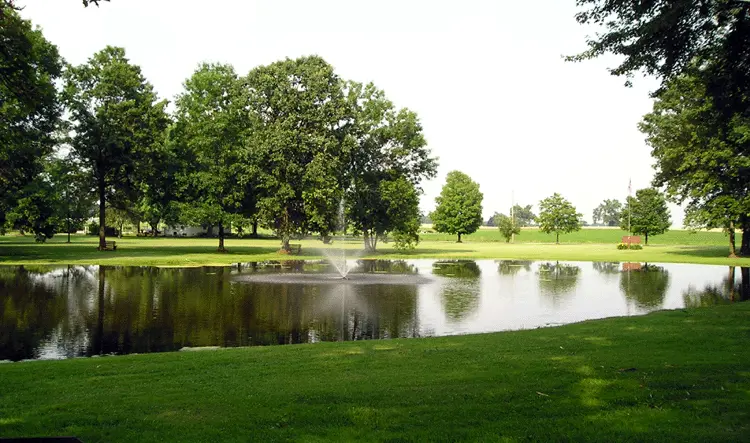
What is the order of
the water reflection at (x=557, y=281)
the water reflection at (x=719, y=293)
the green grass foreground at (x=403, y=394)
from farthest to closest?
the water reflection at (x=557, y=281) → the water reflection at (x=719, y=293) → the green grass foreground at (x=403, y=394)

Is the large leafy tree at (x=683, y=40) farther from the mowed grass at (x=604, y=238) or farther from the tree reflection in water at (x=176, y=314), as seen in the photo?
the mowed grass at (x=604, y=238)

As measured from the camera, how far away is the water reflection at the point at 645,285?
25270 mm

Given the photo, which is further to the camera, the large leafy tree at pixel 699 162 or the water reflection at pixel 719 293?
the large leafy tree at pixel 699 162

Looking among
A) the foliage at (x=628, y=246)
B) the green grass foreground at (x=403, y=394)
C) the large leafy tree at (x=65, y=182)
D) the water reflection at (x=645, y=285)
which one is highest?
the large leafy tree at (x=65, y=182)

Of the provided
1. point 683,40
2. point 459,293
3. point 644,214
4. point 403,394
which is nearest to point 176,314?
point 459,293

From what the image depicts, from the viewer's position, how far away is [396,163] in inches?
2635

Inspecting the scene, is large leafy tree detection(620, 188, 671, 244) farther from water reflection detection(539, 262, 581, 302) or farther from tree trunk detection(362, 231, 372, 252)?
water reflection detection(539, 262, 581, 302)

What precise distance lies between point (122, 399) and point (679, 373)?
8.33 m

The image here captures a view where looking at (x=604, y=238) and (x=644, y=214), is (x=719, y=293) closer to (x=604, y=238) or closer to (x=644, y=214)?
(x=644, y=214)

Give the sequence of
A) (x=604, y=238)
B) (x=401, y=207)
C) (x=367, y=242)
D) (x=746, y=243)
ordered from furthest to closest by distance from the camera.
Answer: (x=604, y=238) < (x=367, y=242) < (x=401, y=207) < (x=746, y=243)

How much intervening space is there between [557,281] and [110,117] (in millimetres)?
43483

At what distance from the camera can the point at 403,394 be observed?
8.15 m

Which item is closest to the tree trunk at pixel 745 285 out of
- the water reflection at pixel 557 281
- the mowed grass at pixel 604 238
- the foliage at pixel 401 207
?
the water reflection at pixel 557 281

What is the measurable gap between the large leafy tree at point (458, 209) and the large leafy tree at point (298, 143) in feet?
180
